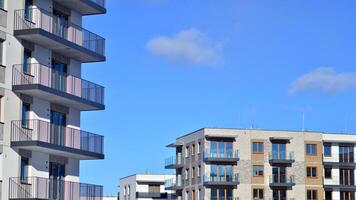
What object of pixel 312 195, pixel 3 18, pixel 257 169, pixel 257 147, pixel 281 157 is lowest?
pixel 312 195

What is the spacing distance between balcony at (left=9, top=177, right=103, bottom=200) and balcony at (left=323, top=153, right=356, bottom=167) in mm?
64325

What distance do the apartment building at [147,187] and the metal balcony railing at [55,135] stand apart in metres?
85.8

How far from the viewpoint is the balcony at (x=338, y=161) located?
327 feet

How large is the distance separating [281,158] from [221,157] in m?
7.58

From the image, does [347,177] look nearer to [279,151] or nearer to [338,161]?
[338,161]

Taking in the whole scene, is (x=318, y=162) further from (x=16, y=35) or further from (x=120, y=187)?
(x=16, y=35)

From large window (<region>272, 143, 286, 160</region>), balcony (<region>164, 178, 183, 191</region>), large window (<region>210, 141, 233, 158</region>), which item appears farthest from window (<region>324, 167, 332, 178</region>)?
balcony (<region>164, 178, 183, 191</region>)

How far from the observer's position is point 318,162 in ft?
328

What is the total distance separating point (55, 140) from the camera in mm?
37000

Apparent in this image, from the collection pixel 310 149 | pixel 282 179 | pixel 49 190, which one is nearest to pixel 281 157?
pixel 282 179

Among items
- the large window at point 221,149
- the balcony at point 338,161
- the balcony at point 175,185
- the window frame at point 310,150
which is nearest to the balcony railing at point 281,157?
the window frame at point 310,150

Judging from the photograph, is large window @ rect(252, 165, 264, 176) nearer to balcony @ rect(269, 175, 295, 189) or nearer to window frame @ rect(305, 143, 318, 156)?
balcony @ rect(269, 175, 295, 189)

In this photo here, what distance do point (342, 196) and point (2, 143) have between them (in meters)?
72.0

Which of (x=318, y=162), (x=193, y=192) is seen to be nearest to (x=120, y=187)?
(x=193, y=192)
